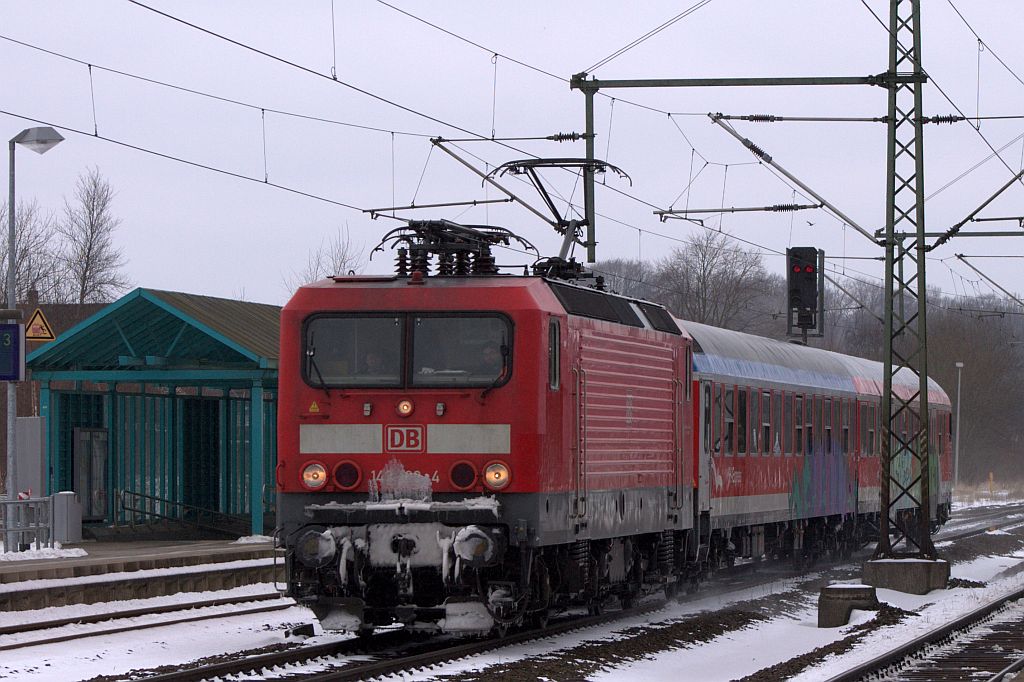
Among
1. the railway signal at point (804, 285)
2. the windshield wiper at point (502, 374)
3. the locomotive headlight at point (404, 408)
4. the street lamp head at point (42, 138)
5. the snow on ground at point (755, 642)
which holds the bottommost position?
the snow on ground at point (755, 642)

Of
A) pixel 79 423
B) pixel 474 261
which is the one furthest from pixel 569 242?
pixel 79 423

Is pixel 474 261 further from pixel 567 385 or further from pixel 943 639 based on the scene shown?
pixel 943 639

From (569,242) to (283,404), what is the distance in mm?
6947

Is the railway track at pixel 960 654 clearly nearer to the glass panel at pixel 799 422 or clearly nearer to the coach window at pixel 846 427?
the glass panel at pixel 799 422

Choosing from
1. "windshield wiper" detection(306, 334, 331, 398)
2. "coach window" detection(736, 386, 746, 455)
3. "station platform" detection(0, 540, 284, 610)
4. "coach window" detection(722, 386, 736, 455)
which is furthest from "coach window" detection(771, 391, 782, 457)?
"windshield wiper" detection(306, 334, 331, 398)

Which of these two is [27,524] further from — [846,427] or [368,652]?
[846,427]

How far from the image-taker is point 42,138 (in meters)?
23.1

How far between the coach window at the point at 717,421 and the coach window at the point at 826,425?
20.0 ft

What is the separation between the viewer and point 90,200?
6209 centimetres

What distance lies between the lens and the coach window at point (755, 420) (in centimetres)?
2180

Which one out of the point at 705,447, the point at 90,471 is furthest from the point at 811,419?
the point at 90,471

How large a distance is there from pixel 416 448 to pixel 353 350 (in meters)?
1.04

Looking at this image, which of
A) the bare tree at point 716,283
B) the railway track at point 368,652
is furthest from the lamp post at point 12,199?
the bare tree at point 716,283

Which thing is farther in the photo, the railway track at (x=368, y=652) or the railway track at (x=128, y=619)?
the railway track at (x=128, y=619)
